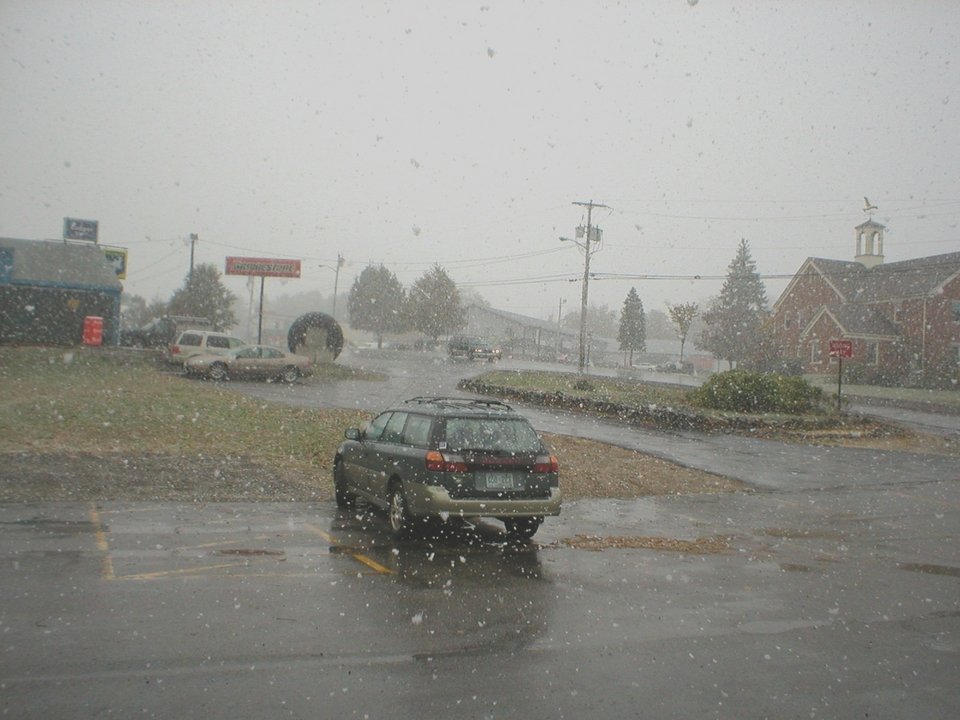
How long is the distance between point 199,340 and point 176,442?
63.5ft

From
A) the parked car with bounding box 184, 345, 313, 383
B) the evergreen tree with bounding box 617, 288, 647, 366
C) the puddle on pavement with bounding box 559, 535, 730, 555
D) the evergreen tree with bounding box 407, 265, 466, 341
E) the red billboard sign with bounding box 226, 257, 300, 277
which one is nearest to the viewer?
the puddle on pavement with bounding box 559, 535, 730, 555

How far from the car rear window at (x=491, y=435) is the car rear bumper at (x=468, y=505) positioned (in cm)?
54

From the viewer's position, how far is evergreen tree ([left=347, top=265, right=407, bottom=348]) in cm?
8819

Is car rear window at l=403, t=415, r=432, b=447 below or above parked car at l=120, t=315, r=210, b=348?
below

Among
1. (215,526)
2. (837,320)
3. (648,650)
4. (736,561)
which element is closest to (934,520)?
(736,561)

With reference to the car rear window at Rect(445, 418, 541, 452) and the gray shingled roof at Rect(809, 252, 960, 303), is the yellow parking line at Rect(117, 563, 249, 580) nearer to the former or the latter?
the car rear window at Rect(445, 418, 541, 452)

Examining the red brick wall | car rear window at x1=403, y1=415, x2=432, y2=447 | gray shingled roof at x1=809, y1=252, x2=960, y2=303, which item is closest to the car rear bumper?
car rear window at x1=403, y1=415, x2=432, y2=447

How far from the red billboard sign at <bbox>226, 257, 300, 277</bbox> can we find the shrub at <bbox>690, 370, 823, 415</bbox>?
35229mm

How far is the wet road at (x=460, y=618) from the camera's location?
4.71 m

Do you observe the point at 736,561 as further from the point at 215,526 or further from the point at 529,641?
the point at 215,526

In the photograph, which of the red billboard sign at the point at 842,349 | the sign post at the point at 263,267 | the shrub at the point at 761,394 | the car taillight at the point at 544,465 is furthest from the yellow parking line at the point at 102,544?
the sign post at the point at 263,267

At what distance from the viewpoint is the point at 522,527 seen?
9625mm

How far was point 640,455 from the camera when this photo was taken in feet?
56.1

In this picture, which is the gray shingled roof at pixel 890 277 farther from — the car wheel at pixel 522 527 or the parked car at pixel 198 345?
the car wheel at pixel 522 527
